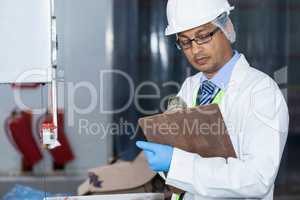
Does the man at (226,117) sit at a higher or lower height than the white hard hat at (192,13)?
lower

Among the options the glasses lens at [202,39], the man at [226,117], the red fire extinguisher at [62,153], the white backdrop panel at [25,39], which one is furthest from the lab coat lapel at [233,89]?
the red fire extinguisher at [62,153]

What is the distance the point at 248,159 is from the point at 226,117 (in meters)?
0.17

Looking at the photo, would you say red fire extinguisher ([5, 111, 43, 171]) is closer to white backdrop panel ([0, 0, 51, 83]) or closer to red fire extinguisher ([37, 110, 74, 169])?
red fire extinguisher ([37, 110, 74, 169])

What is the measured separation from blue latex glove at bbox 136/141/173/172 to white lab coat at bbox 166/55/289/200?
19 millimetres

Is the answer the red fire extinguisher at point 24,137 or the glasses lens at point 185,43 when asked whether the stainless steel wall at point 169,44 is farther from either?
the glasses lens at point 185,43

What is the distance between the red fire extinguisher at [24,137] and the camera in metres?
2.30

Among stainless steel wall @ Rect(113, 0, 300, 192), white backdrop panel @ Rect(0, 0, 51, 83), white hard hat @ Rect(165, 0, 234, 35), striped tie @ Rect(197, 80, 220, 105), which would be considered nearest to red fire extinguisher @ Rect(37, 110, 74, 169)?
stainless steel wall @ Rect(113, 0, 300, 192)

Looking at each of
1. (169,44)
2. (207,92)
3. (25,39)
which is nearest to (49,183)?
(25,39)

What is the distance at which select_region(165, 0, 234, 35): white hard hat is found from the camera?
1255 millimetres

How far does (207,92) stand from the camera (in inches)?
54.2

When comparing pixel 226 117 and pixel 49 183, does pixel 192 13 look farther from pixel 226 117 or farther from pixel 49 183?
pixel 49 183

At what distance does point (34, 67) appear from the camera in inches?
62.8

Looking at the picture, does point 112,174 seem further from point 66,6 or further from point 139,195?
point 66,6

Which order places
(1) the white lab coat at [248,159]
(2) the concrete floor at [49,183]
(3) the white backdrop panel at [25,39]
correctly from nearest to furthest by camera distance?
1. (1) the white lab coat at [248,159]
2. (3) the white backdrop panel at [25,39]
3. (2) the concrete floor at [49,183]
